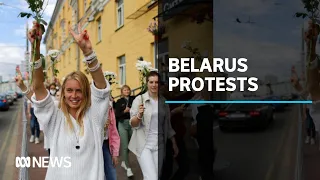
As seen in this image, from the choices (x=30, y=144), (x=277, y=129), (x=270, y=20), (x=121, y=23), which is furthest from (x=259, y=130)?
(x=121, y=23)

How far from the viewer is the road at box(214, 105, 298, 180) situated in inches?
87.0

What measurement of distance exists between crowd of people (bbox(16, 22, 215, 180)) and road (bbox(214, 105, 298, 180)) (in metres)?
0.13

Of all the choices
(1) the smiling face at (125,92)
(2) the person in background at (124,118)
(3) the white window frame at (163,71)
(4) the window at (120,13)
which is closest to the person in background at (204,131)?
(3) the white window frame at (163,71)

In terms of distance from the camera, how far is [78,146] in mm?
1726

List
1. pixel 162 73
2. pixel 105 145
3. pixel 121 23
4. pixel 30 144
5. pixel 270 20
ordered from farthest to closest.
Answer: pixel 121 23 → pixel 30 144 → pixel 105 145 → pixel 162 73 → pixel 270 20

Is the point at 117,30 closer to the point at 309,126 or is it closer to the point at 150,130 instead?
the point at 150,130

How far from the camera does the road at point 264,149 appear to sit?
2.21 meters

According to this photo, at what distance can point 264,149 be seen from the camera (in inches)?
88.2

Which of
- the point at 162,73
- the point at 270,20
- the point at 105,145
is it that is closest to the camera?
the point at 270,20

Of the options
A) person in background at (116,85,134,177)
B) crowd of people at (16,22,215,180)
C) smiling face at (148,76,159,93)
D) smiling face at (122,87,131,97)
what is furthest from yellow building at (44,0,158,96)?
crowd of people at (16,22,215,180)

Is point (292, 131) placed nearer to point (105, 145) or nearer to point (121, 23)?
point (105, 145)

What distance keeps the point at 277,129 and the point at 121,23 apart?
6.60 metres

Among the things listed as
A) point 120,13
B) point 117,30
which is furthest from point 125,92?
point 120,13

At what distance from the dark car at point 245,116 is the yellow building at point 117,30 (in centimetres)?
314
